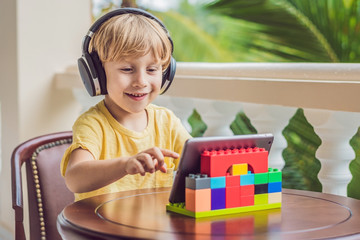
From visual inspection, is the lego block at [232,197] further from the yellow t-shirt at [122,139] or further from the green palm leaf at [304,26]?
the green palm leaf at [304,26]

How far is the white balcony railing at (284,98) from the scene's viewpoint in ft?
5.28

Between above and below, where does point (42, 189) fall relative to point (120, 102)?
below

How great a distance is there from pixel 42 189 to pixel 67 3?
47.1 inches

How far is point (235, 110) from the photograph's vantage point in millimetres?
2117

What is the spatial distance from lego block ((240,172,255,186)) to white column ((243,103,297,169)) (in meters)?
0.72

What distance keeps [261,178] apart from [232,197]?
0.08 meters

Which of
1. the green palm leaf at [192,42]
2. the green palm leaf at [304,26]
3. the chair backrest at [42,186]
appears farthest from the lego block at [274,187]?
the green palm leaf at [192,42]

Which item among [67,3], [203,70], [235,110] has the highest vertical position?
[67,3]

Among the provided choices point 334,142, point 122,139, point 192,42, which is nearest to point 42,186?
point 122,139

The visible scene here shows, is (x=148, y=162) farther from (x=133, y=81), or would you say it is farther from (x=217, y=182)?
(x=133, y=81)

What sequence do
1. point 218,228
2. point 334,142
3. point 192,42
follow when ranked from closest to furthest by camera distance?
1. point 218,228
2. point 334,142
3. point 192,42

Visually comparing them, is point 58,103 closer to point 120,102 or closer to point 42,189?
point 42,189

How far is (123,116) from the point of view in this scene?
1.61 m

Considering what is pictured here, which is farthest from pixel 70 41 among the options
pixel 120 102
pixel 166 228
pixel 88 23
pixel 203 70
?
pixel 166 228
